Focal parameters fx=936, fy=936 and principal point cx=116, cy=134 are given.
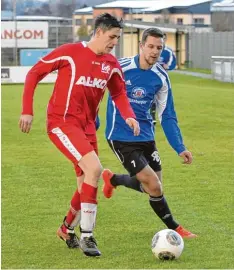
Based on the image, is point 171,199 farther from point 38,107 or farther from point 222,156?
point 38,107

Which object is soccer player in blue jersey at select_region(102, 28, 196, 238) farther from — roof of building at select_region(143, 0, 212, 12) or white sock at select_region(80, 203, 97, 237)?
roof of building at select_region(143, 0, 212, 12)

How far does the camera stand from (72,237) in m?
8.43

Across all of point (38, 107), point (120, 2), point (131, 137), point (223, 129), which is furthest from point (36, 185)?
point (120, 2)

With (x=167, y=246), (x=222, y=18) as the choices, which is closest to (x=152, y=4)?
(x=222, y=18)

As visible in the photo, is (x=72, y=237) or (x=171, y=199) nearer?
(x=72, y=237)

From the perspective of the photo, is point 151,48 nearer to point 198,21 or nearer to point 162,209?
point 162,209

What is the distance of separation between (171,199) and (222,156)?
501 cm

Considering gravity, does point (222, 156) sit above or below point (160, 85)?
below

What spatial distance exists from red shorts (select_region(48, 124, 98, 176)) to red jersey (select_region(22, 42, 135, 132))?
0.21ft

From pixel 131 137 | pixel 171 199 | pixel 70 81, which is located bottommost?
pixel 171 199

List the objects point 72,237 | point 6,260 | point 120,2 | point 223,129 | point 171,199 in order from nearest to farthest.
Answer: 1. point 6,260
2. point 72,237
3. point 171,199
4. point 223,129
5. point 120,2

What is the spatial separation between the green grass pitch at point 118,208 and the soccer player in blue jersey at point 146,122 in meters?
0.45

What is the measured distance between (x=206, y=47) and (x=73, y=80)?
2095 inches

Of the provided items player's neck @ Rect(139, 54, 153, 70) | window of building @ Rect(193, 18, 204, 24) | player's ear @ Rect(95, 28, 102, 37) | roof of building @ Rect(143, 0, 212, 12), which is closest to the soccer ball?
player's ear @ Rect(95, 28, 102, 37)
